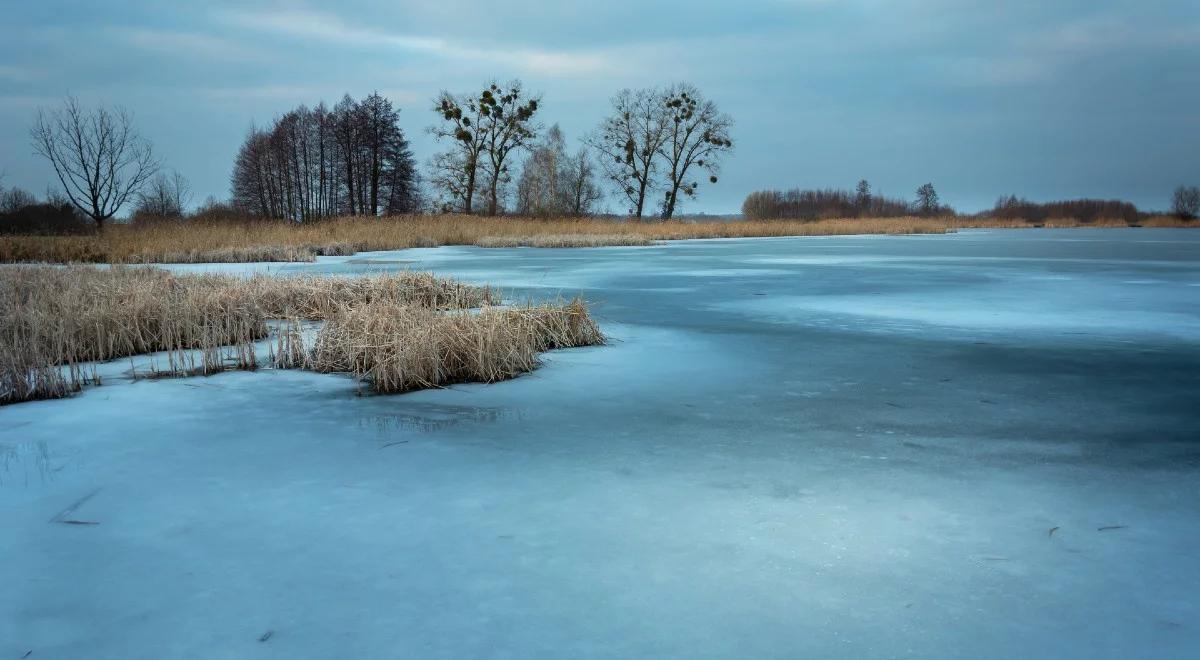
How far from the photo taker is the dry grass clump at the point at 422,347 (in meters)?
4.70

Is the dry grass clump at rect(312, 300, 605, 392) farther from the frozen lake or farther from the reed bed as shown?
the frozen lake

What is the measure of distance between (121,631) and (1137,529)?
2684mm

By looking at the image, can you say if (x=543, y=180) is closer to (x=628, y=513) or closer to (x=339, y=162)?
(x=339, y=162)

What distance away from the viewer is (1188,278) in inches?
448

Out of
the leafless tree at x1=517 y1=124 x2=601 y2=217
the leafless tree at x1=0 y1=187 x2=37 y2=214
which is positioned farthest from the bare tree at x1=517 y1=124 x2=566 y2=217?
the leafless tree at x1=0 y1=187 x2=37 y2=214

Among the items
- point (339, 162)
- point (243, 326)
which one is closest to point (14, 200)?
point (339, 162)

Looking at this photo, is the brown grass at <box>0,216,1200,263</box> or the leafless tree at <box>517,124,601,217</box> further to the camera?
the leafless tree at <box>517,124,601,217</box>

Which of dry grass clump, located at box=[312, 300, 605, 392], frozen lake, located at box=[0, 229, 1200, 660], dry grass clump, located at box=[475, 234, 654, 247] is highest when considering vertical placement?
dry grass clump, located at box=[475, 234, 654, 247]

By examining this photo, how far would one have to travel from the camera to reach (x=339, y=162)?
148 ft

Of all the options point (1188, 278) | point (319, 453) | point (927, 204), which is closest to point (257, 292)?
point (319, 453)

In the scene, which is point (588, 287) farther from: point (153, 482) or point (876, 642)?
point (876, 642)

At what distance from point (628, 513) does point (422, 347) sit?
97.0 inches

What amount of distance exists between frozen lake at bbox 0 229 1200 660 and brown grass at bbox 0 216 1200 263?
500 inches

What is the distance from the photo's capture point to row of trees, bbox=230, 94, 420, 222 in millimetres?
43719
